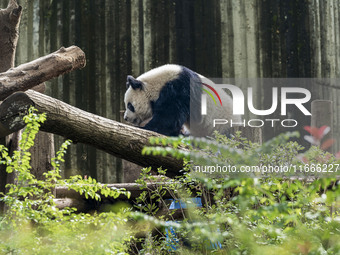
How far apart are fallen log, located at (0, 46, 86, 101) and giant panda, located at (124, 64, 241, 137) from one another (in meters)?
1.29

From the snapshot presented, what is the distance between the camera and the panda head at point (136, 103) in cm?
544

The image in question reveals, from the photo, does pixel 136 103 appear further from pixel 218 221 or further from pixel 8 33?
pixel 218 221

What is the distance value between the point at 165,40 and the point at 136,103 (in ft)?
3.40

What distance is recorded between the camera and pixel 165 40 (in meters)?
6.17

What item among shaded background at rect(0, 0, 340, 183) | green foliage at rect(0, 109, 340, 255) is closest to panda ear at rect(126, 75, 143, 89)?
shaded background at rect(0, 0, 340, 183)

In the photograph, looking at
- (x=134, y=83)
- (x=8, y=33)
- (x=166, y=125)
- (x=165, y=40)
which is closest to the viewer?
(x=8, y=33)

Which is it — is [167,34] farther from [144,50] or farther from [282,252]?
[282,252]

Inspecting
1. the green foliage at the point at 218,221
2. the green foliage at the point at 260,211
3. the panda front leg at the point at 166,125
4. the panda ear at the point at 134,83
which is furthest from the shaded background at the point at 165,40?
the green foliage at the point at 218,221

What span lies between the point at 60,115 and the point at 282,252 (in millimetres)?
2408

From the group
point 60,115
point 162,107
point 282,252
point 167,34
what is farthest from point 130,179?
point 282,252

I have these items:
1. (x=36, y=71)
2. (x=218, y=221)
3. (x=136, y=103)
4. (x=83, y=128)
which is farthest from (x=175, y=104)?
(x=218, y=221)

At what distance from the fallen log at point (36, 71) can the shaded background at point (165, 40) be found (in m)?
1.95

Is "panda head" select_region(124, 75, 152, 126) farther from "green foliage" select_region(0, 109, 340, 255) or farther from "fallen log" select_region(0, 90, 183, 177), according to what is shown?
"green foliage" select_region(0, 109, 340, 255)

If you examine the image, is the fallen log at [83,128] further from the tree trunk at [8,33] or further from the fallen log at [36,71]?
the tree trunk at [8,33]
